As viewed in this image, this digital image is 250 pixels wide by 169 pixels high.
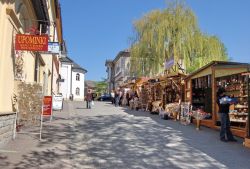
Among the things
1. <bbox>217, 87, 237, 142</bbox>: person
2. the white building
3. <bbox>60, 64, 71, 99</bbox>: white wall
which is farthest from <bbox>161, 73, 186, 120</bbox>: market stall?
<bbox>60, 64, 71, 99</bbox>: white wall

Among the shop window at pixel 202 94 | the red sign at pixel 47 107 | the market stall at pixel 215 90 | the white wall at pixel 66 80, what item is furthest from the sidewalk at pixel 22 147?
the white wall at pixel 66 80

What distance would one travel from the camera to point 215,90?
1498 centimetres

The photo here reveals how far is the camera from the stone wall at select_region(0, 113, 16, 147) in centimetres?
875

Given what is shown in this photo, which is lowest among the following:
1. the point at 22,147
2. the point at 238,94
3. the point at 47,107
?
the point at 22,147

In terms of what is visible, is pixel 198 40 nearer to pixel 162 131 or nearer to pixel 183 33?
pixel 183 33

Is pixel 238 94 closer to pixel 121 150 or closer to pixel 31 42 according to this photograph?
pixel 121 150

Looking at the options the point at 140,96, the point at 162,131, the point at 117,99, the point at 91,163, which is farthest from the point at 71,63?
the point at 91,163

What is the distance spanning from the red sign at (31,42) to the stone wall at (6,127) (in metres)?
1.93

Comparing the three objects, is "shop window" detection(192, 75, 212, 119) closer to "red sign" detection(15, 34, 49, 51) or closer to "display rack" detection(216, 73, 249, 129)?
"display rack" detection(216, 73, 249, 129)

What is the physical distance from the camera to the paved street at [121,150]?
7.72 meters

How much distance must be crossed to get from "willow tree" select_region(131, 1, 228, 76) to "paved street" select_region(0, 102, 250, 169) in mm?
21322

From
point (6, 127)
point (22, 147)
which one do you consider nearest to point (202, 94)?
point (22, 147)

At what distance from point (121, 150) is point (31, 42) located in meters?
3.92

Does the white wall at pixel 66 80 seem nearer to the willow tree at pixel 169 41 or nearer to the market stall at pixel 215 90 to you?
the willow tree at pixel 169 41
